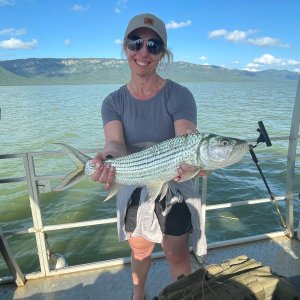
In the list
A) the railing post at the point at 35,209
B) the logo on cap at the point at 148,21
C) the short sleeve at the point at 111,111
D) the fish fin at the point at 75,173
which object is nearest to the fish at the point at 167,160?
the fish fin at the point at 75,173

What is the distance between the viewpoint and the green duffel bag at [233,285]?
6.50 feet

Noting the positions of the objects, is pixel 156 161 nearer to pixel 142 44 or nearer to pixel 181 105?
pixel 181 105

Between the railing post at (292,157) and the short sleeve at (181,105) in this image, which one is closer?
the short sleeve at (181,105)

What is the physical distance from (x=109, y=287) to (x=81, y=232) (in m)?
4.68

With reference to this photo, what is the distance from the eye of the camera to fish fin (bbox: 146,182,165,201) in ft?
8.91

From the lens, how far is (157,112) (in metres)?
2.77

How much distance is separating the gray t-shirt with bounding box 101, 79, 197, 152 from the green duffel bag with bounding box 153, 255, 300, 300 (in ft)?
3.87

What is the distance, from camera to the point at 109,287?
3832 mm

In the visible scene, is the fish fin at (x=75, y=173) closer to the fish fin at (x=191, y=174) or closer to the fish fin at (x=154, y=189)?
the fish fin at (x=154, y=189)

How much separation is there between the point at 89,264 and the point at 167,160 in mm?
2243

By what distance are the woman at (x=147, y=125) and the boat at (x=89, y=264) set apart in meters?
1.04

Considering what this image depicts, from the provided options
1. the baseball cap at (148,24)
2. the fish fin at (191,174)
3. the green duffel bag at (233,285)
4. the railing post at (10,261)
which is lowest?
the railing post at (10,261)

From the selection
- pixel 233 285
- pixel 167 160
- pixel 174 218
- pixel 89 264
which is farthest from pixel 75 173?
pixel 89 264

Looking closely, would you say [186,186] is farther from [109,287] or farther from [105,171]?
[109,287]
